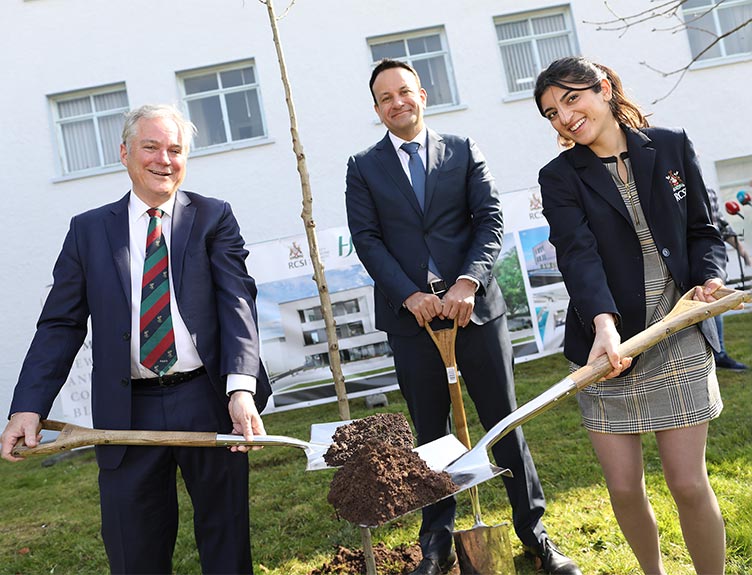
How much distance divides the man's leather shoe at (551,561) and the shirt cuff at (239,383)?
1.57 meters

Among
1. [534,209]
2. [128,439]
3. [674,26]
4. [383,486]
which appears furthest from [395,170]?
[674,26]

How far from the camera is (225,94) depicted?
11.1 m

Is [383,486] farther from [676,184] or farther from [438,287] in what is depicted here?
[676,184]

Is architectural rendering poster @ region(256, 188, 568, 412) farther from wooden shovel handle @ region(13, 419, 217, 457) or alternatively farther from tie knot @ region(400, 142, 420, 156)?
wooden shovel handle @ region(13, 419, 217, 457)

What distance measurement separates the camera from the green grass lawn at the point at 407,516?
324cm

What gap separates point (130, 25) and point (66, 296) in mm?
9858

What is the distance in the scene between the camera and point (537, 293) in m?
7.58

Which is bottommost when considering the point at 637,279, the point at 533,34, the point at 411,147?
the point at 637,279

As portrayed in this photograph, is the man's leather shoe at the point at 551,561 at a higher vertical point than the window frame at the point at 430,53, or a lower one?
lower

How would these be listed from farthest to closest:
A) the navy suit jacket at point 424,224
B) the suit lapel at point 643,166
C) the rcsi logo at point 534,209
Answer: the rcsi logo at point 534,209 → the navy suit jacket at point 424,224 → the suit lapel at point 643,166

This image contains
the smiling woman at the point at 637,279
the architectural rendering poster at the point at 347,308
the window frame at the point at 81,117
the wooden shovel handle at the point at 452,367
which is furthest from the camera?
the window frame at the point at 81,117

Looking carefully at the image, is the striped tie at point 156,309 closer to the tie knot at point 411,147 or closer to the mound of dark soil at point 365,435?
the mound of dark soil at point 365,435

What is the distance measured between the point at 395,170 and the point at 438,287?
63 cm

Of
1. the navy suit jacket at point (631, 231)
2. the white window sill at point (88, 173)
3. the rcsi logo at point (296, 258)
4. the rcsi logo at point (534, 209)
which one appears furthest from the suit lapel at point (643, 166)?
the white window sill at point (88, 173)
